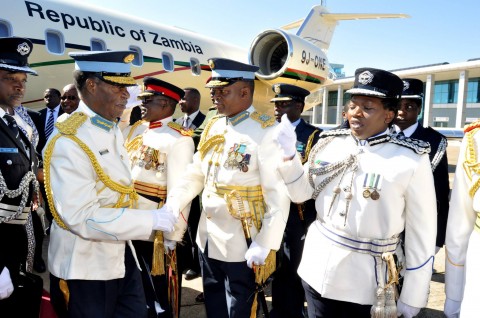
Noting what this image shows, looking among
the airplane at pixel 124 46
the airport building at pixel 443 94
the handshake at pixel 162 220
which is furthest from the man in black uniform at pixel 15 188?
the airport building at pixel 443 94

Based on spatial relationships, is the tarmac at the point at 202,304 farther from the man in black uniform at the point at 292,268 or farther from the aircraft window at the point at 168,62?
the aircraft window at the point at 168,62

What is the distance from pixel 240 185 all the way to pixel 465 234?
1.30 meters

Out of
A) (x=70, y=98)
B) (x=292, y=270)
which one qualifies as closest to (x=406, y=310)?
(x=292, y=270)

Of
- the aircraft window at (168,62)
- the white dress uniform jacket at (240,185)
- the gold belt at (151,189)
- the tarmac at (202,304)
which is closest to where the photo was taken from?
the white dress uniform jacket at (240,185)

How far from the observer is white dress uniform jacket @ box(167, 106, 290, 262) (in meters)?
2.31

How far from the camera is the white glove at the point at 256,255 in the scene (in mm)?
2258

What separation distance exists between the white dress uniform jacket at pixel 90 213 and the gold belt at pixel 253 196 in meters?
0.57

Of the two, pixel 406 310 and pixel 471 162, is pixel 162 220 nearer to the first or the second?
pixel 406 310

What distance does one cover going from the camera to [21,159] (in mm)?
2096

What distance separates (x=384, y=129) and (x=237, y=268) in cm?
127

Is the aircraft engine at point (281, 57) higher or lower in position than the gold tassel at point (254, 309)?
higher

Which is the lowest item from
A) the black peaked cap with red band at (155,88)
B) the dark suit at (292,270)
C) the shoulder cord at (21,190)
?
the dark suit at (292,270)

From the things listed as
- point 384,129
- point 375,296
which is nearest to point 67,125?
point 384,129

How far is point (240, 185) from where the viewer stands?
7.91 feet
